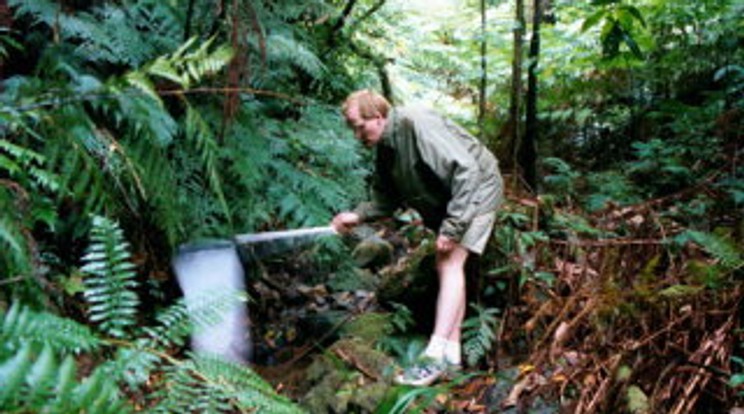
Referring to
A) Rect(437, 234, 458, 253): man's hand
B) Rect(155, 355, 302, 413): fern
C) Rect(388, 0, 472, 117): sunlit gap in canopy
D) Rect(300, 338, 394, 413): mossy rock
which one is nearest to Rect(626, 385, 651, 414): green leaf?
Rect(300, 338, 394, 413): mossy rock

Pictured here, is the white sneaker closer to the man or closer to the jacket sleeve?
the man

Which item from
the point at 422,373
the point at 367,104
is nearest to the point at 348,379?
the point at 422,373

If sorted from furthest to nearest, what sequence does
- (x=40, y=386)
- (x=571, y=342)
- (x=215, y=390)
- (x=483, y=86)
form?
(x=483, y=86) → (x=571, y=342) → (x=215, y=390) → (x=40, y=386)

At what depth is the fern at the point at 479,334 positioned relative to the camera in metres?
3.09

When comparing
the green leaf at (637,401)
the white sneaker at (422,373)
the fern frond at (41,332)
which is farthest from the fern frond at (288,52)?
the fern frond at (41,332)

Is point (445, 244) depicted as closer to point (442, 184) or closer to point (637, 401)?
point (442, 184)

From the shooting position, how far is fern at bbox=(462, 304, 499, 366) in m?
3.09

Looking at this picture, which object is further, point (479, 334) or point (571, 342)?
point (479, 334)

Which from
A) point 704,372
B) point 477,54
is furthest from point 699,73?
point 704,372

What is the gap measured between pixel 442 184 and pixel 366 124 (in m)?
0.54

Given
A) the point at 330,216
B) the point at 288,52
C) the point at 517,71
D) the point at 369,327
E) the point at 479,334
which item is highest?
the point at 288,52

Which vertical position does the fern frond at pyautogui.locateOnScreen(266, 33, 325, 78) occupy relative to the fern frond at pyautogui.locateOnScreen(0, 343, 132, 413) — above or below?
above

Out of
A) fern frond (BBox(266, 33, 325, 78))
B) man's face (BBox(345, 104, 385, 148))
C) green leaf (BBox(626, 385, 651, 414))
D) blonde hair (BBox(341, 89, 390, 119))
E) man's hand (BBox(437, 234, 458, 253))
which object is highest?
fern frond (BBox(266, 33, 325, 78))

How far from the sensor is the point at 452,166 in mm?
3219
